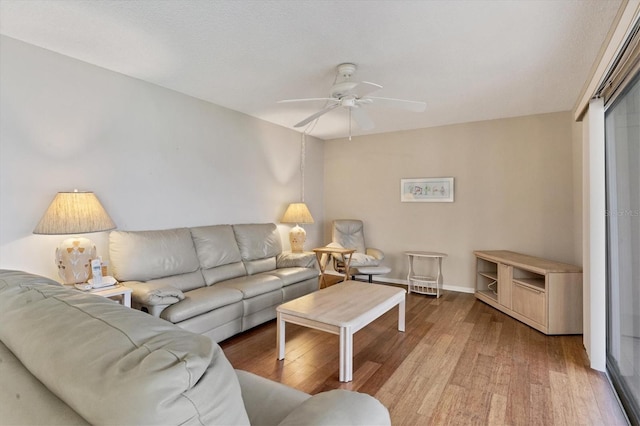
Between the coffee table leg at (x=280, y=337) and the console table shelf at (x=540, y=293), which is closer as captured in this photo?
the coffee table leg at (x=280, y=337)

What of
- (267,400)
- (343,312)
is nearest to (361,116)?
(343,312)

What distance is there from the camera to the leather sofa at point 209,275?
2609 mm

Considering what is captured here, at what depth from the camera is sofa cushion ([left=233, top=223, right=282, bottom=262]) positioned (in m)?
3.89

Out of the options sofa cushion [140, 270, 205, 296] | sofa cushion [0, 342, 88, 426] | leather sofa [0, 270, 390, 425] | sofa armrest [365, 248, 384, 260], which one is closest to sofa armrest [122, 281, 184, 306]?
sofa cushion [140, 270, 205, 296]

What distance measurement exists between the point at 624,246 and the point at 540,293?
1162mm

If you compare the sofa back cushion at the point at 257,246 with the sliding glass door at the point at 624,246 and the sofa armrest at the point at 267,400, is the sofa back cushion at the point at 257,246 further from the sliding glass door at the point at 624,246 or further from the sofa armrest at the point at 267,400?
the sliding glass door at the point at 624,246

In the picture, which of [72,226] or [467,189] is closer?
[72,226]

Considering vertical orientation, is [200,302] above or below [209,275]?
below

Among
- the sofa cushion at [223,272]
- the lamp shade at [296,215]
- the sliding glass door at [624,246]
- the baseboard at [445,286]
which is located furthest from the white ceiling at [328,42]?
the baseboard at [445,286]

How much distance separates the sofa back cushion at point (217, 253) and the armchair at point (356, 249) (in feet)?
5.40

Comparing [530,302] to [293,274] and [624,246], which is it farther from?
[293,274]

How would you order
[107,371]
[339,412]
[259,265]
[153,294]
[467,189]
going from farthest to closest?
[467,189]
[259,265]
[153,294]
[339,412]
[107,371]

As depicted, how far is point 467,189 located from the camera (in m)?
4.66

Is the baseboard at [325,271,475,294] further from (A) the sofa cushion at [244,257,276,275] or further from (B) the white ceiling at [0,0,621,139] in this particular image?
(B) the white ceiling at [0,0,621,139]
